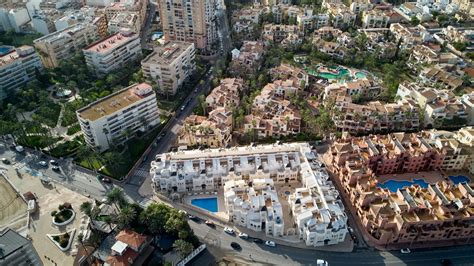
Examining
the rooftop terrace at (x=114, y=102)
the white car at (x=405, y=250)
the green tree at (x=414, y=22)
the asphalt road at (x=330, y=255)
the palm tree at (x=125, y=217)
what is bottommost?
the asphalt road at (x=330, y=255)

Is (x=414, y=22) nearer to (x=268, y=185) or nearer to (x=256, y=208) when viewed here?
(x=268, y=185)

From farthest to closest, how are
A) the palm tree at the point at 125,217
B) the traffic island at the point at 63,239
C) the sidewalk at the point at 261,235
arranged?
the traffic island at the point at 63,239 < the sidewalk at the point at 261,235 < the palm tree at the point at 125,217

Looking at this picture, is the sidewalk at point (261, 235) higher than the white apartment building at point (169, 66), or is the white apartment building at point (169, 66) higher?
the white apartment building at point (169, 66)

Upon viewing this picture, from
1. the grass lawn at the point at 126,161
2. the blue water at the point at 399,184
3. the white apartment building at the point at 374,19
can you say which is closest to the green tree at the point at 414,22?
the white apartment building at the point at 374,19

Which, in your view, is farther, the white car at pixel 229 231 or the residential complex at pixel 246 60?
the residential complex at pixel 246 60

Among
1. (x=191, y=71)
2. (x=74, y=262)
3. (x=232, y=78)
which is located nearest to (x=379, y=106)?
(x=232, y=78)

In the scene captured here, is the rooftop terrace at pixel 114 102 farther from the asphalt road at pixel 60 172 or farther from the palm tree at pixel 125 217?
the palm tree at pixel 125 217

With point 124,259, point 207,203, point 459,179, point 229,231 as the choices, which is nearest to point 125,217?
point 124,259
